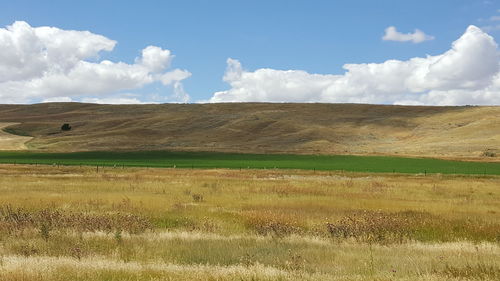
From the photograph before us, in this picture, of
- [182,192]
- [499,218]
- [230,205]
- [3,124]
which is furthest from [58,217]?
[3,124]

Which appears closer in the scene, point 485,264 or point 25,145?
point 485,264

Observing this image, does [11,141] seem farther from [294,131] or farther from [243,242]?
[243,242]

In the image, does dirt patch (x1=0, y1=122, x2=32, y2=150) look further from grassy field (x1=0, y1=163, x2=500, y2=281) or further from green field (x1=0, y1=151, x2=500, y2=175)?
grassy field (x1=0, y1=163, x2=500, y2=281)

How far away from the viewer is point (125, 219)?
17.2 meters

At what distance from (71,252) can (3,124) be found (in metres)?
173

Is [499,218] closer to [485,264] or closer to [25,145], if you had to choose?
[485,264]

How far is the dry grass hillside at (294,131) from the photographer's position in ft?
383

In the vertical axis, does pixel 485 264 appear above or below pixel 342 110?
below

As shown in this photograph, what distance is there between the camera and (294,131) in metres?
145

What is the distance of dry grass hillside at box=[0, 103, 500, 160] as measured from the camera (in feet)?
383

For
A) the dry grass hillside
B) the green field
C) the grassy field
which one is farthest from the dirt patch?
the grassy field

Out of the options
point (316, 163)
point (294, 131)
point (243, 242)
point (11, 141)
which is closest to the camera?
point (243, 242)

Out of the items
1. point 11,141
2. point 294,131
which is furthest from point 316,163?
point 11,141

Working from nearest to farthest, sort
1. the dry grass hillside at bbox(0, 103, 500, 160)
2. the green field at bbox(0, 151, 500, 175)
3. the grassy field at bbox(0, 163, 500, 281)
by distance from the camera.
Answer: the grassy field at bbox(0, 163, 500, 281)
the green field at bbox(0, 151, 500, 175)
the dry grass hillside at bbox(0, 103, 500, 160)
